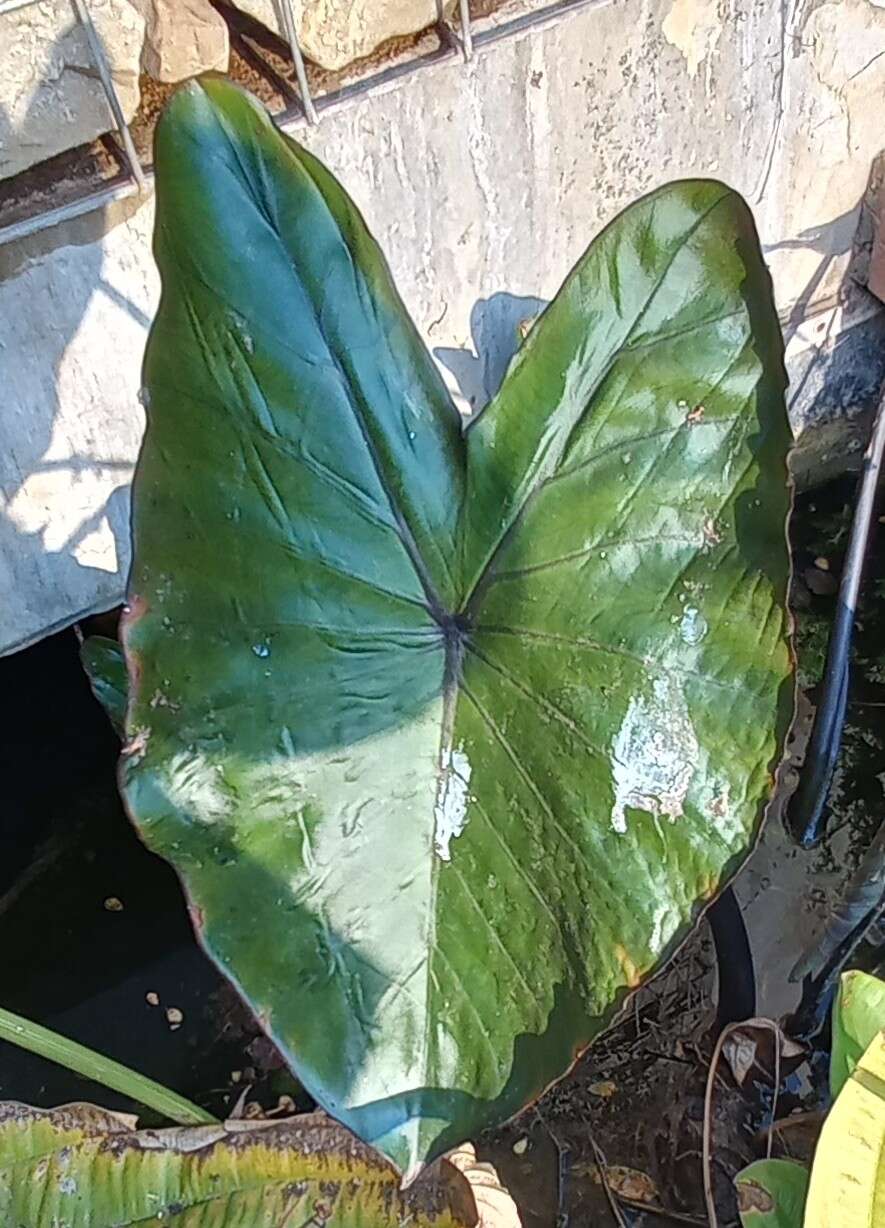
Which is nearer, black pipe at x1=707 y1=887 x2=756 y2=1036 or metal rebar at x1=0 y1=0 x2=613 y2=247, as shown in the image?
metal rebar at x1=0 y1=0 x2=613 y2=247

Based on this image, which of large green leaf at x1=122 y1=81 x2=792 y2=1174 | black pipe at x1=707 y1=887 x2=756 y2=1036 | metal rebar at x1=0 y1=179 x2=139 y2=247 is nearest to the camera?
large green leaf at x1=122 y1=81 x2=792 y2=1174

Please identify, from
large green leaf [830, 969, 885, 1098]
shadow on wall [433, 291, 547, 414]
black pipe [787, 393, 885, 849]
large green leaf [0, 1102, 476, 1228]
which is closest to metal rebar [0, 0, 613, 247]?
shadow on wall [433, 291, 547, 414]

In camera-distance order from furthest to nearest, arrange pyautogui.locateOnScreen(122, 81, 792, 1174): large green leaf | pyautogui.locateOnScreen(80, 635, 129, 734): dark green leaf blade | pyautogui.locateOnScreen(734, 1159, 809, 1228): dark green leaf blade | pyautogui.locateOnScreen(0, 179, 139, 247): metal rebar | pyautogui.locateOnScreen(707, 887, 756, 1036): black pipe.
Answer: pyautogui.locateOnScreen(707, 887, 756, 1036): black pipe
pyautogui.locateOnScreen(80, 635, 129, 734): dark green leaf blade
pyautogui.locateOnScreen(0, 179, 139, 247): metal rebar
pyautogui.locateOnScreen(734, 1159, 809, 1228): dark green leaf blade
pyautogui.locateOnScreen(122, 81, 792, 1174): large green leaf

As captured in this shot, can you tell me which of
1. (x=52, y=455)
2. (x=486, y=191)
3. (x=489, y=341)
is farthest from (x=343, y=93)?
(x=52, y=455)

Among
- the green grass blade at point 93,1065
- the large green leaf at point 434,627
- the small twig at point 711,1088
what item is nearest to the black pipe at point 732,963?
the small twig at point 711,1088

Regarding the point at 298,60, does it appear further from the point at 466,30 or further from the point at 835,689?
the point at 835,689

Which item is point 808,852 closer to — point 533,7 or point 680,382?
point 680,382

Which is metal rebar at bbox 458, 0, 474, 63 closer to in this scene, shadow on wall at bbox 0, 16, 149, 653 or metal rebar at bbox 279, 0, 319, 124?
metal rebar at bbox 279, 0, 319, 124
